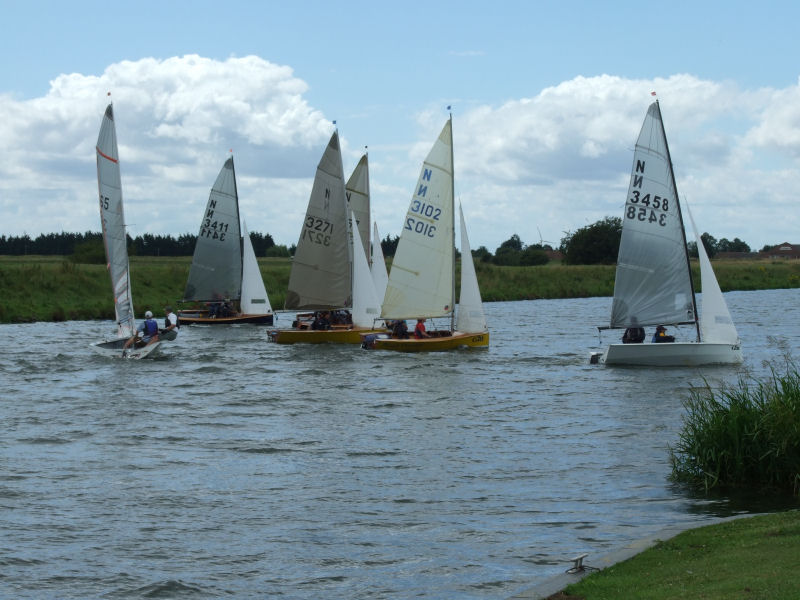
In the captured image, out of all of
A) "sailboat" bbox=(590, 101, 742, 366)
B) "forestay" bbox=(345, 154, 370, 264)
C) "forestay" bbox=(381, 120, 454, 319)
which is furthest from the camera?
"forestay" bbox=(345, 154, 370, 264)

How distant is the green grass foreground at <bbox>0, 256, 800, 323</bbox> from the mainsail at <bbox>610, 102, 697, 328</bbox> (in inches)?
1519

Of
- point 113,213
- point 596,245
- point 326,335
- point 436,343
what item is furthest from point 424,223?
point 596,245

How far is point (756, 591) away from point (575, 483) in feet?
27.5

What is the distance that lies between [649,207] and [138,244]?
128m

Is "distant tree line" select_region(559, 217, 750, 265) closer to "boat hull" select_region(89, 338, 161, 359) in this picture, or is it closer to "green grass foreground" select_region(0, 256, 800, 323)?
"green grass foreground" select_region(0, 256, 800, 323)

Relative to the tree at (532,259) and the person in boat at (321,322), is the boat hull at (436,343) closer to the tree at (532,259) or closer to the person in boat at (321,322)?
the person in boat at (321,322)

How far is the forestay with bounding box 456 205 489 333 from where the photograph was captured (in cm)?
3894

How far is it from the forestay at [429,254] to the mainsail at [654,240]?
853 centimetres

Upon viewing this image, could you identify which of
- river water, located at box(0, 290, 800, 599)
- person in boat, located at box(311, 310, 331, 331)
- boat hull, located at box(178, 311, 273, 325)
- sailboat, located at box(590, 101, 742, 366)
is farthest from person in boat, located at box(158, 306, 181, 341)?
boat hull, located at box(178, 311, 273, 325)

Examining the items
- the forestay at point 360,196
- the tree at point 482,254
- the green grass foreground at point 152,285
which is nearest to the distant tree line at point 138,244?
the tree at point 482,254

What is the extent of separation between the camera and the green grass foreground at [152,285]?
63.4 metres

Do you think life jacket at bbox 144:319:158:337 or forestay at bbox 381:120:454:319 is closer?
life jacket at bbox 144:319:158:337

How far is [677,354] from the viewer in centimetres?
3303

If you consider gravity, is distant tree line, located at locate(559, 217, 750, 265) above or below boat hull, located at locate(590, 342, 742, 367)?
above
